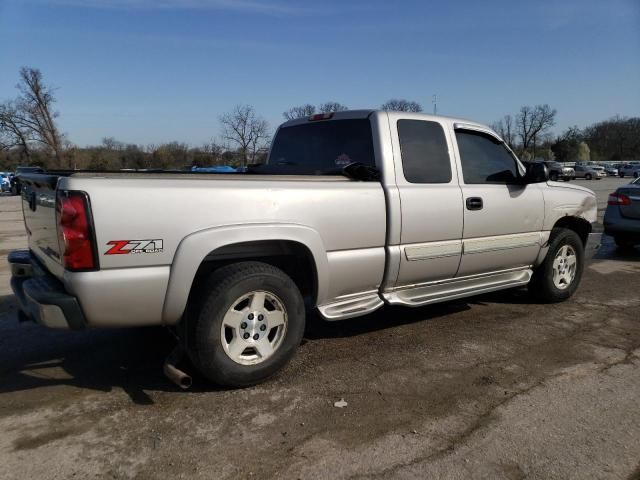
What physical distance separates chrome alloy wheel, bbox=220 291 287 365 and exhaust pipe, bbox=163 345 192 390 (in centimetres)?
31

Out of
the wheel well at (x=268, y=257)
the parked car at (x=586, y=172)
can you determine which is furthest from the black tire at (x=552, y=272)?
the parked car at (x=586, y=172)

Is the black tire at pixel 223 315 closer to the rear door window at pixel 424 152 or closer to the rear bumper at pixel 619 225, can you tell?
the rear door window at pixel 424 152

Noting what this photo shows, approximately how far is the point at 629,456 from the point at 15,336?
4899 mm

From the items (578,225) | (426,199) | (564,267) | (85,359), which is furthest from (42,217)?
(578,225)

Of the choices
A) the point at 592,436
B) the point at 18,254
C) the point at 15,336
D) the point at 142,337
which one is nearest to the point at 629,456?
the point at 592,436

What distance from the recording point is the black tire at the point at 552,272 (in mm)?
5645

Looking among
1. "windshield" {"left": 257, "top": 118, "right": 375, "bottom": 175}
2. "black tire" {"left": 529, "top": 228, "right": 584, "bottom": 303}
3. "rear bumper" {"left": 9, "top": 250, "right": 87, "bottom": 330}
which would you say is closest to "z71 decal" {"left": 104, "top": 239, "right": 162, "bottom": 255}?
"rear bumper" {"left": 9, "top": 250, "right": 87, "bottom": 330}

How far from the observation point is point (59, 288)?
10.5 ft

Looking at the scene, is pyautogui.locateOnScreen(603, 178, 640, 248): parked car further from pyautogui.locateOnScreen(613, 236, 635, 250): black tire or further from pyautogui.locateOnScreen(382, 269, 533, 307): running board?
pyautogui.locateOnScreen(382, 269, 533, 307): running board

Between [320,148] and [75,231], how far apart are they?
251cm

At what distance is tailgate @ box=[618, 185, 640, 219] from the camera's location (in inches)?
362

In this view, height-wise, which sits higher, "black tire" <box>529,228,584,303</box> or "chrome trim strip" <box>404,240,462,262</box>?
"chrome trim strip" <box>404,240,462,262</box>

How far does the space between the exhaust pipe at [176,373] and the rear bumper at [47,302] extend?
623 mm

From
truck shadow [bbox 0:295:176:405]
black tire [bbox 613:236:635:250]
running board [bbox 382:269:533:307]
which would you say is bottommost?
black tire [bbox 613:236:635:250]
